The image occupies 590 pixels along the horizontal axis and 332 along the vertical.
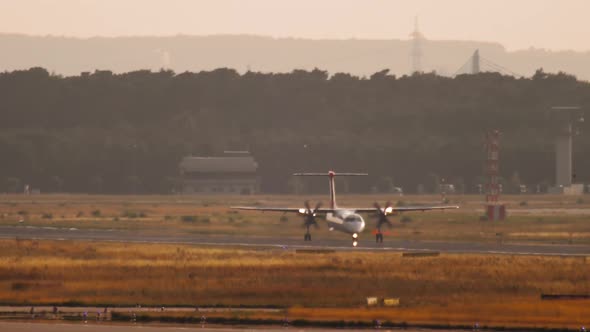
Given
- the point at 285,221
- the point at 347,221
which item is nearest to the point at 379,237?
the point at 347,221

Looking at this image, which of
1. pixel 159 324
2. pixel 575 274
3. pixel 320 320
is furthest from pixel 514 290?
pixel 159 324

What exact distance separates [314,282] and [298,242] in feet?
113

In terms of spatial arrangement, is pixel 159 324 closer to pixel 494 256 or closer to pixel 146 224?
pixel 494 256

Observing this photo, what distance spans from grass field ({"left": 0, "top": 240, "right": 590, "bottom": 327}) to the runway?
649 centimetres

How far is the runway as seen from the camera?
311ft

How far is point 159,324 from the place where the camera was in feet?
178

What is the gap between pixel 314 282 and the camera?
7144 centimetres

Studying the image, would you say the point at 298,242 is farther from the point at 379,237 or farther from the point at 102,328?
the point at 102,328

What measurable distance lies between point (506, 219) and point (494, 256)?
51.4 m

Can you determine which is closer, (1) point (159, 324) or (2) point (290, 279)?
(1) point (159, 324)

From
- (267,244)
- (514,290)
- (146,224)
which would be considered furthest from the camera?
(146,224)

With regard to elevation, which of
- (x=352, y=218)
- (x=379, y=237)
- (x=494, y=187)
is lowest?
(x=379, y=237)

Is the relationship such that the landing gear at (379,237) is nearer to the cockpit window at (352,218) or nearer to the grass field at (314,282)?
the cockpit window at (352,218)

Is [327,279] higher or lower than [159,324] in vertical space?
higher
